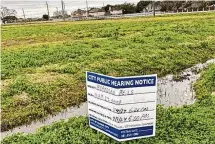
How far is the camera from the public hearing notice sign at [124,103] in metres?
4.95

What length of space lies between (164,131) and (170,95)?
3.93m

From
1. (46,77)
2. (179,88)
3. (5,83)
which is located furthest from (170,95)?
(5,83)

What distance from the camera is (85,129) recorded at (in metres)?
7.18

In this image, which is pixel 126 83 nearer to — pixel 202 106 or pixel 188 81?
pixel 202 106

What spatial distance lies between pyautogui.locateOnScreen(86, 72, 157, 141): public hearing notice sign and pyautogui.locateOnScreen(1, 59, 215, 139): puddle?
3.29m

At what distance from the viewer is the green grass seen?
6.57 m

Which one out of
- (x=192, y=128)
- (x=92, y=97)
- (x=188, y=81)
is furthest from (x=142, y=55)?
(x=92, y=97)

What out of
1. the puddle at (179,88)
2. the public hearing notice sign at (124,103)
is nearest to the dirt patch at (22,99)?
the puddle at (179,88)

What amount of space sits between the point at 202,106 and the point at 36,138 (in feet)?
13.3

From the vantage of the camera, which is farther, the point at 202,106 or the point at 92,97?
the point at 202,106

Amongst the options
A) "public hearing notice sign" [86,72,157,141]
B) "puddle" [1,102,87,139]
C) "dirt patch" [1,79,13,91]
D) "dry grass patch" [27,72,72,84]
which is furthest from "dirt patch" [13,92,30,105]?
"public hearing notice sign" [86,72,157,141]

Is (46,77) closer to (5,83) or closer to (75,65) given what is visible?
(5,83)

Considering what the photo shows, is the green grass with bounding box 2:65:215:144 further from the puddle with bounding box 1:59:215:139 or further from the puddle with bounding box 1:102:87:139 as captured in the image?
the puddle with bounding box 1:59:215:139

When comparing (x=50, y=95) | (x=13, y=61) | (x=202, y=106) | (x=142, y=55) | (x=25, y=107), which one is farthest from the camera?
(x=142, y=55)
